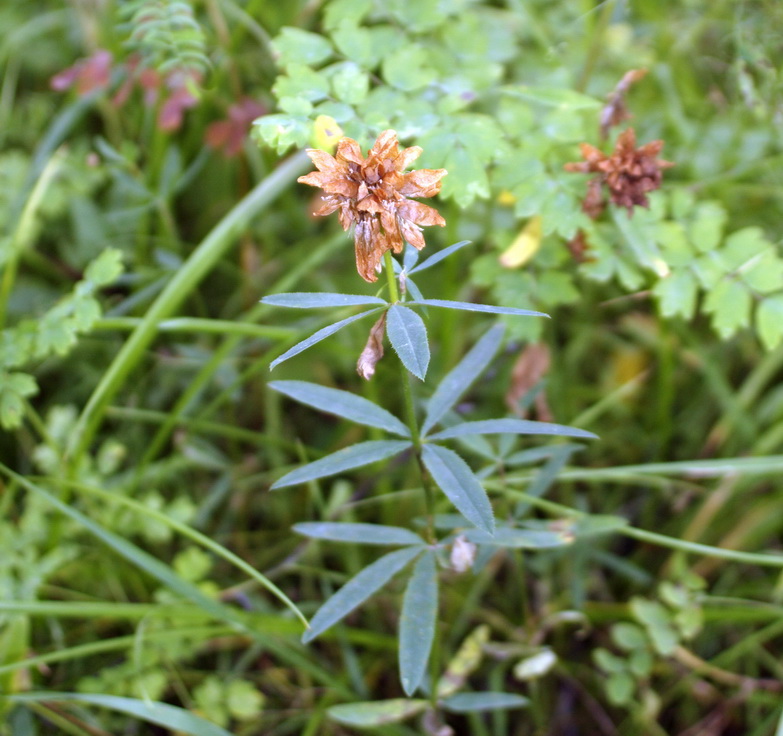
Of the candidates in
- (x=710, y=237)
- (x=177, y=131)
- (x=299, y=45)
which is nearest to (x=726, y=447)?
(x=710, y=237)

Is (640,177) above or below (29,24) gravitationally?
below

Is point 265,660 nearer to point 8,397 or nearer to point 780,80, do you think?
point 8,397

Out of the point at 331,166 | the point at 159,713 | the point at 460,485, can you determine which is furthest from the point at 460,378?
the point at 159,713

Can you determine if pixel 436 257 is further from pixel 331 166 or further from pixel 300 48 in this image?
pixel 300 48

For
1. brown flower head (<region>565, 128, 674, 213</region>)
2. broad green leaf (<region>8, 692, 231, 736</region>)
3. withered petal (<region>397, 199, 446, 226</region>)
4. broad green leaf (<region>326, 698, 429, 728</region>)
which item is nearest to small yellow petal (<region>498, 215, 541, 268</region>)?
brown flower head (<region>565, 128, 674, 213</region>)

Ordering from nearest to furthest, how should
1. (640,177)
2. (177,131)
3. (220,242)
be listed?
(640,177) → (220,242) → (177,131)

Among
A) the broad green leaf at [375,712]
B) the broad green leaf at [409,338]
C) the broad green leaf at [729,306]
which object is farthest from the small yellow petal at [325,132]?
the broad green leaf at [375,712]

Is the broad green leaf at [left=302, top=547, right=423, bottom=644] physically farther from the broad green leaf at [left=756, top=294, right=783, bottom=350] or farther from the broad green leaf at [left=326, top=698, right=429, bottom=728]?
the broad green leaf at [left=756, top=294, right=783, bottom=350]
